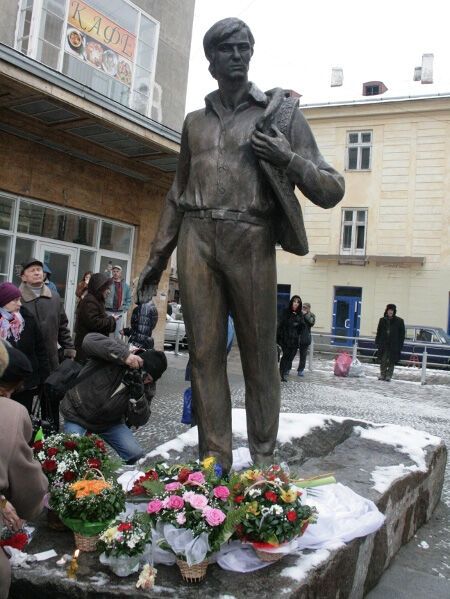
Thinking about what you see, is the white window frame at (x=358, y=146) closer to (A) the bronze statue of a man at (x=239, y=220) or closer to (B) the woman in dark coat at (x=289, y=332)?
(B) the woman in dark coat at (x=289, y=332)

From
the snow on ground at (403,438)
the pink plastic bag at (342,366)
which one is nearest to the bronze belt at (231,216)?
the snow on ground at (403,438)

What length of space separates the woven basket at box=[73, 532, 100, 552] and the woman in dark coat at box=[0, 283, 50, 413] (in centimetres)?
260

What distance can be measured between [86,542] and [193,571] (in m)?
0.48

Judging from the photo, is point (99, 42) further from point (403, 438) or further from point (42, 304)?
point (403, 438)

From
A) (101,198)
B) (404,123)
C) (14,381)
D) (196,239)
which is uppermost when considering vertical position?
(404,123)

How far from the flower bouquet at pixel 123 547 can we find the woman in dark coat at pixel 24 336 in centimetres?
281

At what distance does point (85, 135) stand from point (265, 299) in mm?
8793

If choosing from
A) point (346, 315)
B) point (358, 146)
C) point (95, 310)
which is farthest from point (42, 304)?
point (358, 146)

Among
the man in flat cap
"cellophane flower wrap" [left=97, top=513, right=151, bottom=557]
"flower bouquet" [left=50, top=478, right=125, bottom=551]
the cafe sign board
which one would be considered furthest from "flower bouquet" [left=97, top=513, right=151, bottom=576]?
the cafe sign board

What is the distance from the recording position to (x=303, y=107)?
27812 millimetres

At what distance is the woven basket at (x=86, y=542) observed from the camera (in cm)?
246

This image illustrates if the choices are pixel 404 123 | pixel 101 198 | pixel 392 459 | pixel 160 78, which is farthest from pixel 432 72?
pixel 392 459

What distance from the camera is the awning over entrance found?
333 inches

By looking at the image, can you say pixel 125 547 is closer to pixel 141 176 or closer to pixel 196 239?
pixel 196 239
